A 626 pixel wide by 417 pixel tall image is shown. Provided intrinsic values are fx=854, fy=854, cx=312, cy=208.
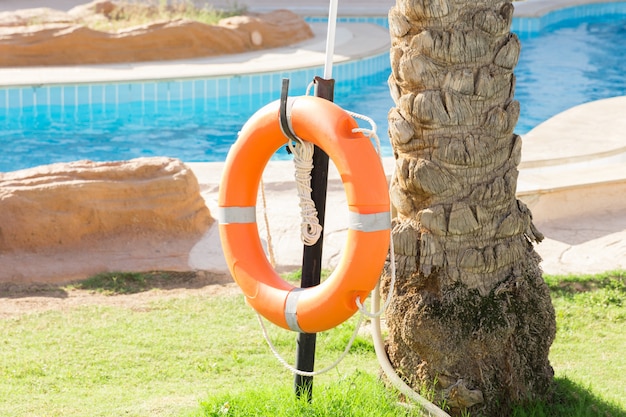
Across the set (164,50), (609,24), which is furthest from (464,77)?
(609,24)

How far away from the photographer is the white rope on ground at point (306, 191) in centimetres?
298

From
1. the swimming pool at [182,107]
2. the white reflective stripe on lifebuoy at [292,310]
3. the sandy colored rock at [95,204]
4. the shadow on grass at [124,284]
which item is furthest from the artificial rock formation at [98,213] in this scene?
the swimming pool at [182,107]

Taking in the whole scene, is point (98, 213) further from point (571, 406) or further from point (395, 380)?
point (571, 406)

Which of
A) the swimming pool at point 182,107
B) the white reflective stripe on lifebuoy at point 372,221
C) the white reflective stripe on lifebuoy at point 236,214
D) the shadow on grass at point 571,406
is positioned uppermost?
the white reflective stripe on lifebuoy at point 372,221

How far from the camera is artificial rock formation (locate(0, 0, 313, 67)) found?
36.5 feet

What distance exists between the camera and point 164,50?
1177 centimetres

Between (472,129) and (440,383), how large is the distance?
92cm

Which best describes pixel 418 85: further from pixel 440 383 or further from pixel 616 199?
pixel 616 199

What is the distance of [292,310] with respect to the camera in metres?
2.95

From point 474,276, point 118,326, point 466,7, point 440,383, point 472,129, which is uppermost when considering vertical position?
point 466,7

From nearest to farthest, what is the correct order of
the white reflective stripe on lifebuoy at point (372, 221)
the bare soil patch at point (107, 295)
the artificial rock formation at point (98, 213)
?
the white reflective stripe on lifebuoy at point (372, 221) < the bare soil patch at point (107, 295) < the artificial rock formation at point (98, 213)

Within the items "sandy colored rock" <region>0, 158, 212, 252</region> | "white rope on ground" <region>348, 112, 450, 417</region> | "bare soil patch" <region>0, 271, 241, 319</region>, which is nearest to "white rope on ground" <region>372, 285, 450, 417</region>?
"white rope on ground" <region>348, 112, 450, 417</region>

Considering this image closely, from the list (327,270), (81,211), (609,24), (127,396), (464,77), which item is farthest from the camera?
(609,24)

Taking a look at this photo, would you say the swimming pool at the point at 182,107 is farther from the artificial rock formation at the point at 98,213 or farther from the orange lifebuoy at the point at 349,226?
the orange lifebuoy at the point at 349,226
